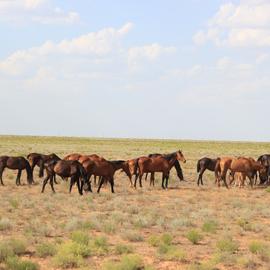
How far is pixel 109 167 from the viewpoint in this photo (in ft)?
79.7

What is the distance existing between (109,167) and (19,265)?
13581 mm

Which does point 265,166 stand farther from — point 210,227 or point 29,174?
point 210,227

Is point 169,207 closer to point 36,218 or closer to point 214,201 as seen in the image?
point 214,201

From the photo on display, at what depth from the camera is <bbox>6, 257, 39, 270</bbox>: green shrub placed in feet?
35.4

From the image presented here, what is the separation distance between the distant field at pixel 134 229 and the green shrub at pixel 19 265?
0.03 m

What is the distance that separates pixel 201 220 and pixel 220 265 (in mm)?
5985

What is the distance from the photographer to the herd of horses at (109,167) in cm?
2336

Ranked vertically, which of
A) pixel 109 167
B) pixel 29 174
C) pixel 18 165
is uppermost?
pixel 109 167

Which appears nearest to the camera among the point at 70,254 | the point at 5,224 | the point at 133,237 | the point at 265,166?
the point at 70,254

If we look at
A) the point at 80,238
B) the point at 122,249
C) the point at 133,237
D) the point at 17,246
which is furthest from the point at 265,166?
the point at 17,246

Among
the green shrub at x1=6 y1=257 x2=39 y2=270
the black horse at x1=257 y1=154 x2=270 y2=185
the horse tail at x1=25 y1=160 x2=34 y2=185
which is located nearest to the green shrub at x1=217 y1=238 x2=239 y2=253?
the green shrub at x1=6 y1=257 x2=39 y2=270

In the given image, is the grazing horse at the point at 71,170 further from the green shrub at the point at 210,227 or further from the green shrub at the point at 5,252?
the green shrub at the point at 5,252

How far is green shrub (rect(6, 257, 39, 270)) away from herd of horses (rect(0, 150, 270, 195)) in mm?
11973

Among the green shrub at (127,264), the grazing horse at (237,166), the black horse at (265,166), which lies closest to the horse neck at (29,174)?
the grazing horse at (237,166)
